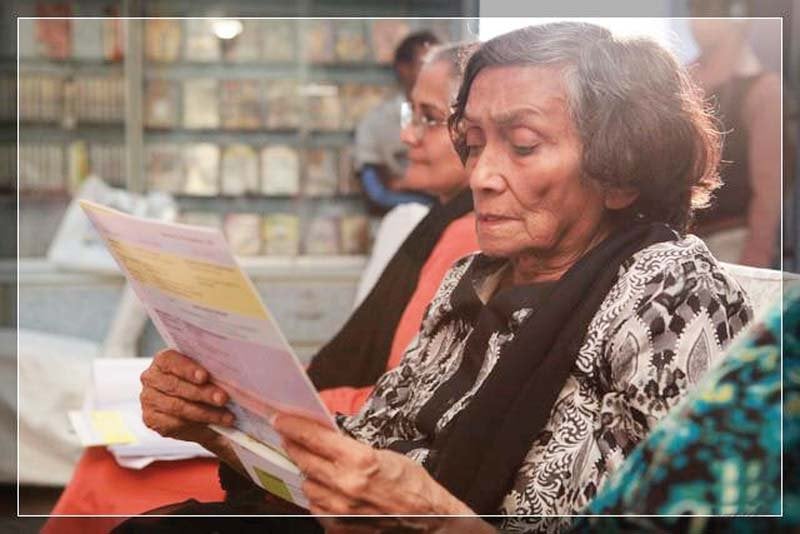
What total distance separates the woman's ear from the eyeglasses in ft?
1.01

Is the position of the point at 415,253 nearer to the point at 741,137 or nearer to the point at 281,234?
the point at 281,234

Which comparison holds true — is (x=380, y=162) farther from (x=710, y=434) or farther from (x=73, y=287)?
(x=710, y=434)

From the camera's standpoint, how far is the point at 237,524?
1.97 meters

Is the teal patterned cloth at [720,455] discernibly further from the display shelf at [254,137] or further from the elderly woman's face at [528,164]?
the display shelf at [254,137]

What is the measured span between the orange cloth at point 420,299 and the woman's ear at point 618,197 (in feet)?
0.82

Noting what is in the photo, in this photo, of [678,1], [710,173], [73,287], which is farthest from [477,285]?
[73,287]

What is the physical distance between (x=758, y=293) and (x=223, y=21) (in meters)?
0.96

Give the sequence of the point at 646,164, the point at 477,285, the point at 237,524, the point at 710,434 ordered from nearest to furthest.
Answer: the point at 710,434, the point at 646,164, the point at 477,285, the point at 237,524

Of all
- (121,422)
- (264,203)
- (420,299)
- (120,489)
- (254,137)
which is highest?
(254,137)

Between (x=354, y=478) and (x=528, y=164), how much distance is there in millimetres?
497

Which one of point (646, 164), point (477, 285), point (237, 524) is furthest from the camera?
point (237, 524)

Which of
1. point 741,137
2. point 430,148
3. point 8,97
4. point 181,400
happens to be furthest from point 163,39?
point 741,137

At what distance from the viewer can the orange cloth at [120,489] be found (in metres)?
1.98

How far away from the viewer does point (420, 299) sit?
1906mm
